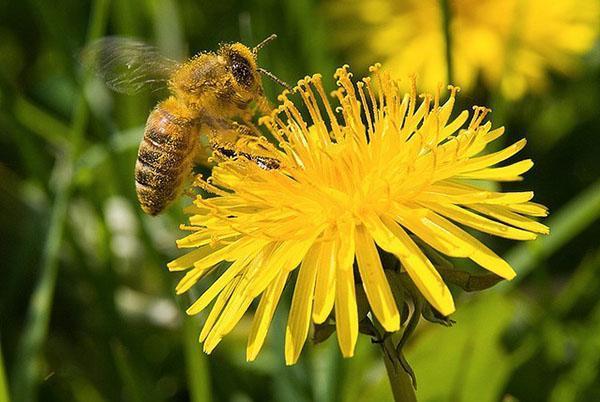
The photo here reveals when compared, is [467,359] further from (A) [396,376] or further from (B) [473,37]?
(B) [473,37]

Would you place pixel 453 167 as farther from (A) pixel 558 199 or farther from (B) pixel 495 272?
(A) pixel 558 199

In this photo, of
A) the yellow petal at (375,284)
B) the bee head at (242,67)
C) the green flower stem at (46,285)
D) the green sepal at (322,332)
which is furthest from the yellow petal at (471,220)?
the green flower stem at (46,285)

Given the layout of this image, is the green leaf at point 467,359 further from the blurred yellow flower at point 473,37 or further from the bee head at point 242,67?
the blurred yellow flower at point 473,37

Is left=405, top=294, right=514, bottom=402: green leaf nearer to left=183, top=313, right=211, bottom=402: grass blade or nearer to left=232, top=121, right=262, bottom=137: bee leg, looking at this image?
left=183, top=313, right=211, bottom=402: grass blade

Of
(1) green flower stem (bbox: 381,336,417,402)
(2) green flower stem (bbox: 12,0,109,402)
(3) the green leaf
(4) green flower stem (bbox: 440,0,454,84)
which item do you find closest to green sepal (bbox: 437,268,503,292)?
(1) green flower stem (bbox: 381,336,417,402)

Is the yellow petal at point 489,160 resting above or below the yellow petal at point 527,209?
A: above
